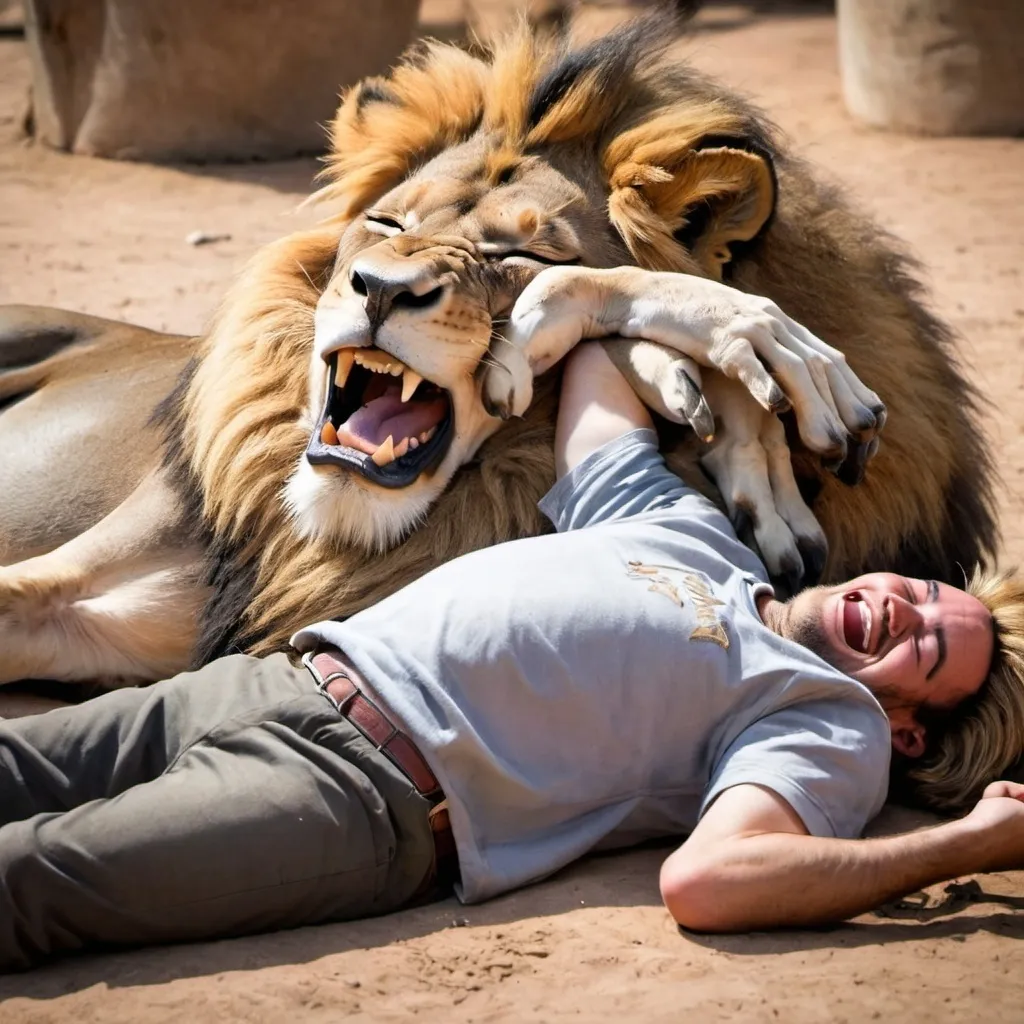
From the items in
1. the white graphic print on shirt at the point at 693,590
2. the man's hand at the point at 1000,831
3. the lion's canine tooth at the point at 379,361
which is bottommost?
the man's hand at the point at 1000,831

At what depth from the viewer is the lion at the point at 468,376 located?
10.6 feet

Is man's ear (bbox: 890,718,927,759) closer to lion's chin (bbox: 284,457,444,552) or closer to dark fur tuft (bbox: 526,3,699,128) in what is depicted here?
lion's chin (bbox: 284,457,444,552)

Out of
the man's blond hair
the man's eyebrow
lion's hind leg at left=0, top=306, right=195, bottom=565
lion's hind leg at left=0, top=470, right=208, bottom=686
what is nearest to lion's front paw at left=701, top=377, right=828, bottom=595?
the man's eyebrow

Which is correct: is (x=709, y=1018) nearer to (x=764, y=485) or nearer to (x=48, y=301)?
(x=764, y=485)

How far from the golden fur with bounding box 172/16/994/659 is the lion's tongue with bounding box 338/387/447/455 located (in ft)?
0.48

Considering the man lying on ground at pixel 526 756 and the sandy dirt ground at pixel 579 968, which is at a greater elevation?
the man lying on ground at pixel 526 756

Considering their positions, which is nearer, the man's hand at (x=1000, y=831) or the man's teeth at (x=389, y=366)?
the man's hand at (x=1000, y=831)

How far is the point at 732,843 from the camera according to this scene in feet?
8.58

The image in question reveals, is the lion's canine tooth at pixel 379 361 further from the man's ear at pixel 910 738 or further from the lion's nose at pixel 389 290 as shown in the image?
the man's ear at pixel 910 738

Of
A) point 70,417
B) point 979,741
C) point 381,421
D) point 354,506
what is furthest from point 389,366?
point 70,417

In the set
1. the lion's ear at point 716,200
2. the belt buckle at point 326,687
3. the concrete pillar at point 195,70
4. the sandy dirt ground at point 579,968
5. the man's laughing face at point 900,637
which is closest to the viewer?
the sandy dirt ground at point 579,968

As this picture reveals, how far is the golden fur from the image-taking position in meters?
3.35

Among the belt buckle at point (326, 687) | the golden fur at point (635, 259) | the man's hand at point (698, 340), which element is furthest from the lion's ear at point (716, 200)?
the belt buckle at point (326, 687)

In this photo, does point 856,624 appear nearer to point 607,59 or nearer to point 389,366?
point 389,366
